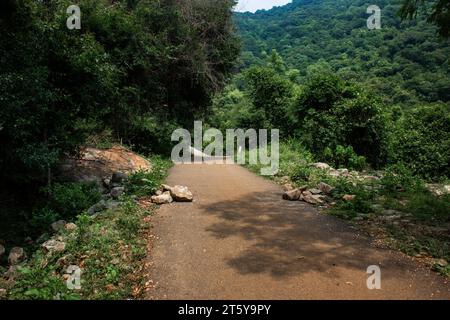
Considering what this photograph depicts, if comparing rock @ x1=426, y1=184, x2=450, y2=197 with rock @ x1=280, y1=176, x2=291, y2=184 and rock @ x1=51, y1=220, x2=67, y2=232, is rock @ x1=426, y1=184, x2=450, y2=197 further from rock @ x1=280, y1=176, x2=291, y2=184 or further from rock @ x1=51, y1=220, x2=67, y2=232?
rock @ x1=51, y1=220, x2=67, y2=232

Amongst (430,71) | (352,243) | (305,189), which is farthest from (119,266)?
(430,71)

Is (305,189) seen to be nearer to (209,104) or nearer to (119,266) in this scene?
(119,266)

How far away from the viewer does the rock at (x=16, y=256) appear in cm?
781

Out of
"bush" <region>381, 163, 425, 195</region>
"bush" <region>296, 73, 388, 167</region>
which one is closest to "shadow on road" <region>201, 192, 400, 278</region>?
"bush" <region>381, 163, 425, 195</region>

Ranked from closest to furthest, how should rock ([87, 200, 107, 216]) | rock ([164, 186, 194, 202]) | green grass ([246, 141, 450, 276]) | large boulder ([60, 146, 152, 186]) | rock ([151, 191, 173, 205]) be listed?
1. green grass ([246, 141, 450, 276])
2. rock ([87, 200, 107, 216])
3. rock ([151, 191, 173, 205])
4. rock ([164, 186, 194, 202])
5. large boulder ([60, 146, 152, 186])

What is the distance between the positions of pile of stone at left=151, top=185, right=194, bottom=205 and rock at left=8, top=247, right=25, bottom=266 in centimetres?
307

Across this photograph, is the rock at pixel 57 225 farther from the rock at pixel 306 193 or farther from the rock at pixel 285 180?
the rock at pixel 285 180

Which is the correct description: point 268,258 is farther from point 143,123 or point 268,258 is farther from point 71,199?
point 143,123

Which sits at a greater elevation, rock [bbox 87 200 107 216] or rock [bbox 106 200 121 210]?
rock [bbox 106 200 121 210]

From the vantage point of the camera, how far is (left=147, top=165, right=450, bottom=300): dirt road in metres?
4.61

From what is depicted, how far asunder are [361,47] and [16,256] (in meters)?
56.7

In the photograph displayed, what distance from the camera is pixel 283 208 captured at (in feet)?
28.2

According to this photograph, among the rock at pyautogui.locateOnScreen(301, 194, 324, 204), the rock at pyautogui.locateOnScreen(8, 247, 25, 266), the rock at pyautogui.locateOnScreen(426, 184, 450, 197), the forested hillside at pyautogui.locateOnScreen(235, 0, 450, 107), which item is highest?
the forested hillside at pyautogui.locateOnScreen(235, 0, 450, 107)
